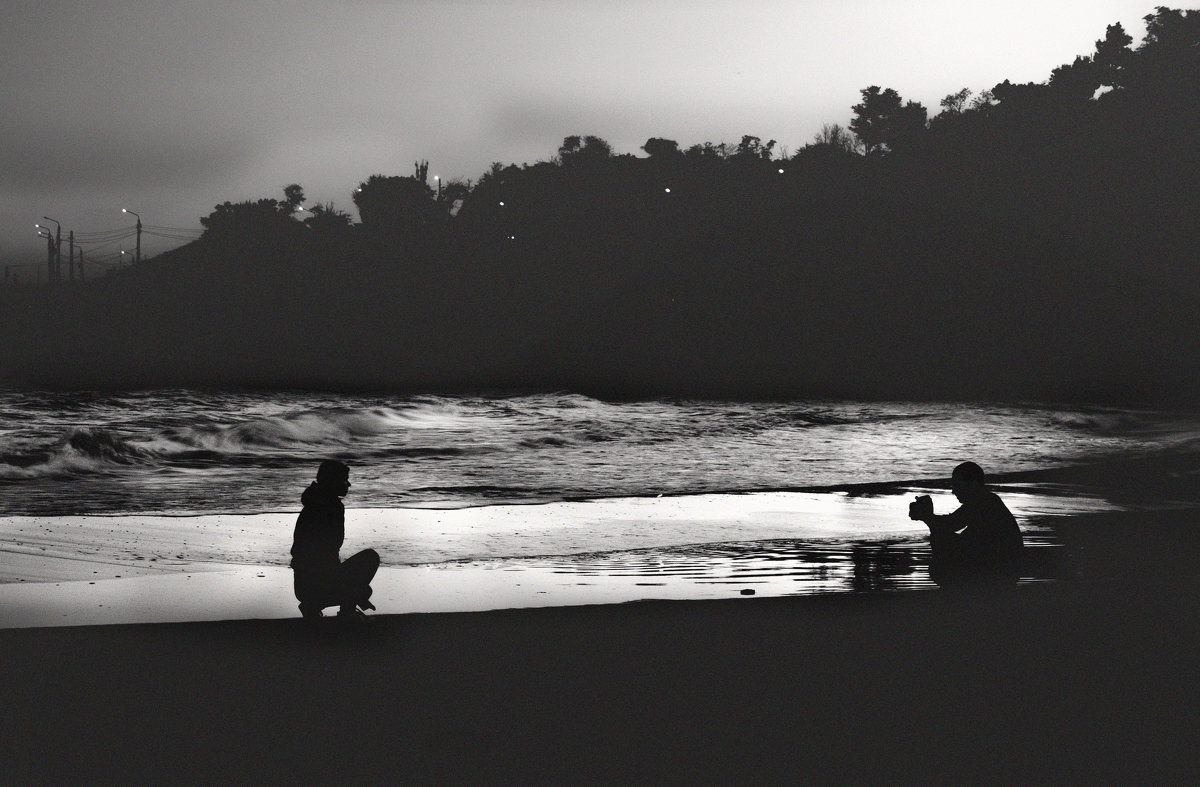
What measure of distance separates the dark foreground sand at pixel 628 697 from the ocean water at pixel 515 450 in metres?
8.83

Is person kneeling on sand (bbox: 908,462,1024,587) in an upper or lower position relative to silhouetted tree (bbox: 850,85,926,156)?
lower

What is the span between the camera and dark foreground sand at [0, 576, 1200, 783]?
4.53 meters

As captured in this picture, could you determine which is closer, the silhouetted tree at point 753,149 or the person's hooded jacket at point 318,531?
the person's hooded jacket at point 318,531

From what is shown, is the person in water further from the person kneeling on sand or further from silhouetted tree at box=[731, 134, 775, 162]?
silhouetted tree at box=[731, 134, 775, 162]

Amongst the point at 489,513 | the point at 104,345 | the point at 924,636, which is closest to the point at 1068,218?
the point at 489,513

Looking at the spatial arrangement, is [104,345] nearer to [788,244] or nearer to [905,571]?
[788,244]

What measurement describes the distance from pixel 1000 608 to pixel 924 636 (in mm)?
1014

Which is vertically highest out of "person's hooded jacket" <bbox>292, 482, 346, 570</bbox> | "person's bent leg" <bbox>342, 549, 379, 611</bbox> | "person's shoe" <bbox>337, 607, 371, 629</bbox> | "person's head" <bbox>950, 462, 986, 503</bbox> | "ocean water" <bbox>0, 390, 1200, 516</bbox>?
"person's head" <bbox>950, 462, 986, 503</bbox>

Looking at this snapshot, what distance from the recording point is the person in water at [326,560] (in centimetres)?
720

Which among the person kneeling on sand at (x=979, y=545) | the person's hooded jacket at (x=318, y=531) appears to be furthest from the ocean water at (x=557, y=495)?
the person's hooded jacket at (x=318, y=531)

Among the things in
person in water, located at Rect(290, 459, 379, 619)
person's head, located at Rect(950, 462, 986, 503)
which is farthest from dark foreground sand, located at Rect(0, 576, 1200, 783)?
person's head, located at Rect(950, 462, 986, 503)

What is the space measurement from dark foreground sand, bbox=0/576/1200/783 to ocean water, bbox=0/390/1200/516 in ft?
29.0

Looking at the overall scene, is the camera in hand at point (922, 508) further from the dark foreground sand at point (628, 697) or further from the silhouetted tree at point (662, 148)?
the silhouetted tree at point (662, 148)

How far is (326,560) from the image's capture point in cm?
724
